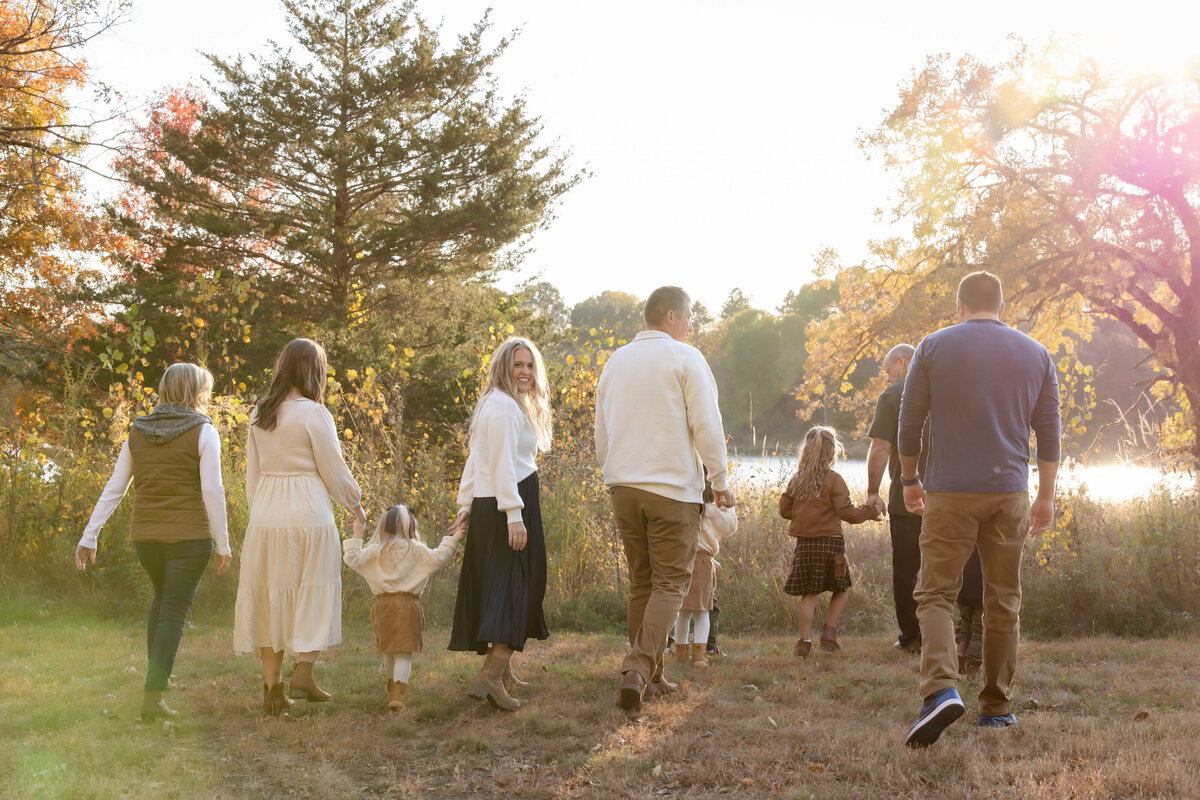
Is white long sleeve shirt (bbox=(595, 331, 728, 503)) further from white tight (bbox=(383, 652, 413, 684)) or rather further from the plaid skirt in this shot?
the plaid skirt

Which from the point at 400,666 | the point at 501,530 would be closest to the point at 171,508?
the point at 400,666

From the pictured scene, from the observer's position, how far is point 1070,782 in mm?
3494

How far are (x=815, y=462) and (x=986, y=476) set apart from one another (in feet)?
6.46

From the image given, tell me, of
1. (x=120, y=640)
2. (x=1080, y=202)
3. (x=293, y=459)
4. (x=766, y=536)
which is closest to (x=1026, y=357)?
(x=293, y=459)

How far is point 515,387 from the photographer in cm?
492

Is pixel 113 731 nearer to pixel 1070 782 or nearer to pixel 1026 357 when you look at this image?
pixel 1070 782

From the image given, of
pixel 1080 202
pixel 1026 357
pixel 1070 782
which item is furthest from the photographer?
pixel 1080 202

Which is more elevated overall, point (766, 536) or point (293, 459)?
point (293, 459)

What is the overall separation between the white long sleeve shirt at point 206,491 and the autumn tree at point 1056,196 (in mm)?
14883

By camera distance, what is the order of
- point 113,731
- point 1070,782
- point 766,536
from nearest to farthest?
point 1070,782, point 113,731, point 766,536

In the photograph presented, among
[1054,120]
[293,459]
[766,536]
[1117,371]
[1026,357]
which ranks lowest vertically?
[766,536]

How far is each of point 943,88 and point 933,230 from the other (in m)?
2.80

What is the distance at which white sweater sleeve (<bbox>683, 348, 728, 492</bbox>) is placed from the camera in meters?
4.69

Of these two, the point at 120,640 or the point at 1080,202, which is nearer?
the point at 120,640
